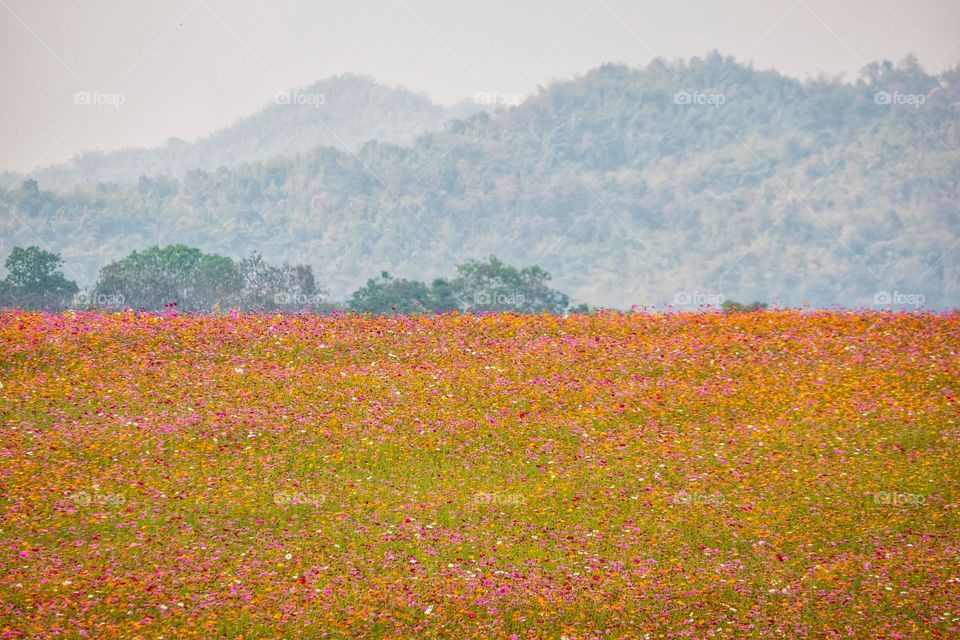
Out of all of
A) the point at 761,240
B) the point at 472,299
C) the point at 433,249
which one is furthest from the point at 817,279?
the point at 472,299

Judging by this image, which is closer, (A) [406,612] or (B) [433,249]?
(A) [406,612]

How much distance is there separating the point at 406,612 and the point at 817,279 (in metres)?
179

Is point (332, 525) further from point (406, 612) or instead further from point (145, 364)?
point (145, 364)

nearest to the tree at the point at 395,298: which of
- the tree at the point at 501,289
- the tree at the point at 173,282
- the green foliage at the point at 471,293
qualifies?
the green foliage at the point at 471,293

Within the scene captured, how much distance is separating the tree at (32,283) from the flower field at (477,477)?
203 feet

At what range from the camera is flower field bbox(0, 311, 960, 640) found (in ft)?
65.3

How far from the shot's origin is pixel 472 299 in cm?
9369

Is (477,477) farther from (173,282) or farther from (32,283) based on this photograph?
(32,283)

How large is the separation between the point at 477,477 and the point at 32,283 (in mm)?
78445

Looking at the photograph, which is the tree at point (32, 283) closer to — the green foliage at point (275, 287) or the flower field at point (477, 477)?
the green foliage at point (275, 287)

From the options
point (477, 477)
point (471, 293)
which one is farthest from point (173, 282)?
point (477, 477)

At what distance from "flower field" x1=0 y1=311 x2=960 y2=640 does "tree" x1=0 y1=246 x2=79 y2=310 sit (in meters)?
62.0

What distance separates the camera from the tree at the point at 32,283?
9262 centimetres

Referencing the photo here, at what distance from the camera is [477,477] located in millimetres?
25469
